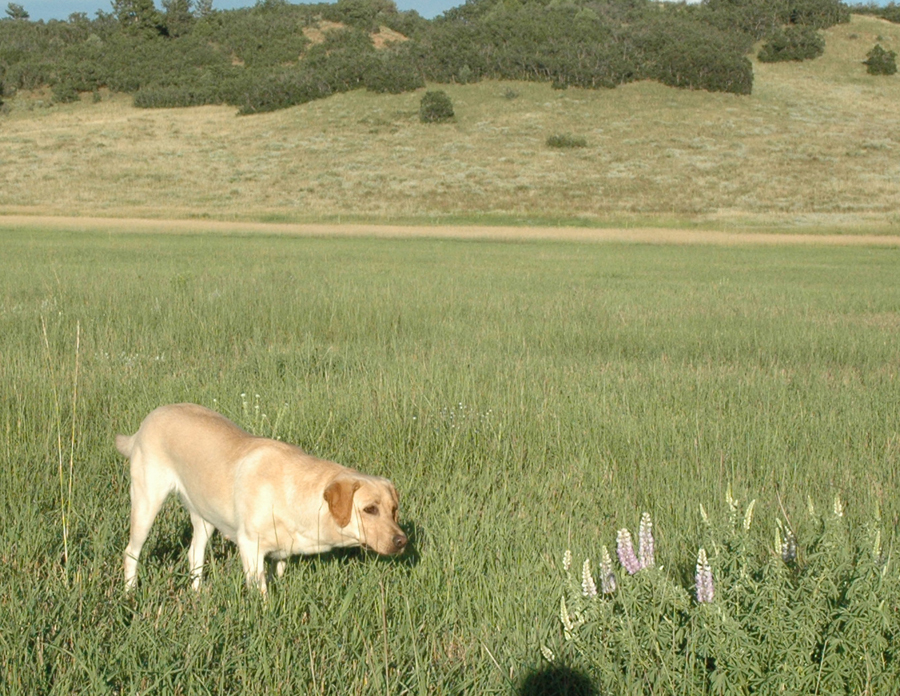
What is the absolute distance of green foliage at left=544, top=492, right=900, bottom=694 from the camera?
10.5ft

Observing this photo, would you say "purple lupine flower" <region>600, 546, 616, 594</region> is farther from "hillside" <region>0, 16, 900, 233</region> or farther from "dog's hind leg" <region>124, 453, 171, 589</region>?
"hillside" <region>0, 16, 900, 233</region>

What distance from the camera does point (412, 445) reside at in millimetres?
6414

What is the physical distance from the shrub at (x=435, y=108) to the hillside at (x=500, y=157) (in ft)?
3.66

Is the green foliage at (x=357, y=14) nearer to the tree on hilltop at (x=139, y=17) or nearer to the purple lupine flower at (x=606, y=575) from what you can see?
the tree on hilltop at (x=139, y=17)

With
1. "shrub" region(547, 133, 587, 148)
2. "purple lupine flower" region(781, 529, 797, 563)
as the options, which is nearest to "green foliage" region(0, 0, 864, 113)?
"shrub" region(547, 133, 587, 148)

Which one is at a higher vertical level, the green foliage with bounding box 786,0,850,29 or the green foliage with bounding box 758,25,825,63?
the green foliage with bounding box 786,0,850,29

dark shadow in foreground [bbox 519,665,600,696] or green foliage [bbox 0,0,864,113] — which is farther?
green foliage [bbox 0,0,864,113]

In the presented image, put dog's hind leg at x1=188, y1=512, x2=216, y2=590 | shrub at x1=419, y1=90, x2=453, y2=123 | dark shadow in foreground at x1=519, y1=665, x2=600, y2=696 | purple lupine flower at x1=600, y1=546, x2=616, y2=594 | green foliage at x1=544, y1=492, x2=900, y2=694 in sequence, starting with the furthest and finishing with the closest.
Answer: shrub at x1=419, y1=90, x2=453, y2=123 < dog's hind leg at x1=188, y1=512, x2=216, y2=590 < purple lupine flower at x1=600, y1=546, x2=616, y2=594 < dark shadow in foreground at x1=519, y1=665, x2=600, y2=696 < green foliage at x1=544, y1=492, x2=900, y2=694

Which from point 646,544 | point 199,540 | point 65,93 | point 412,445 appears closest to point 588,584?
point 646,544

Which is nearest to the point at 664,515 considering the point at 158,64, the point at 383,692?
the point at 383,692

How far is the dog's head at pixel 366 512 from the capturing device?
388 centimetres

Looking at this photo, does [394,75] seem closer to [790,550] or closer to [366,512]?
[366,512]

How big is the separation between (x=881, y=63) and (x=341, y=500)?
93242 millimetres

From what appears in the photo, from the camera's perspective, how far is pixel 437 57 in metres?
82.2
